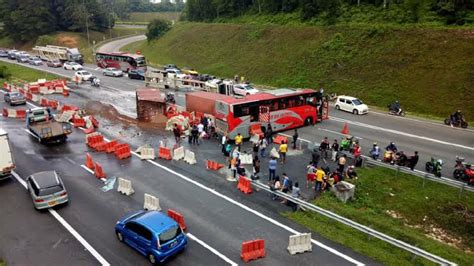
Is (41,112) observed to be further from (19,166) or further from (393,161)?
(393,161)

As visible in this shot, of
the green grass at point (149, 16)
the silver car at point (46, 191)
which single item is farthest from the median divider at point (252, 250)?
the green grass at point (149, 16)

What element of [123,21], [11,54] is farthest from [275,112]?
[123,21]

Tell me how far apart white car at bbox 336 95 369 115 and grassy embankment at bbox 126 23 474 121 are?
3.27 m

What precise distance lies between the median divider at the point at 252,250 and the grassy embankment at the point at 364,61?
28.2 m

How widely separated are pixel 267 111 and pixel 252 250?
1660 cm

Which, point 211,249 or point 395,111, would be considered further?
point 395,111

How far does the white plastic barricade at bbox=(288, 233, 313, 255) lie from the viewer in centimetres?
1536

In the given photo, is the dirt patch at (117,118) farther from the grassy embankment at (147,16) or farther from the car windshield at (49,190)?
the grassy embankment at (147,16)

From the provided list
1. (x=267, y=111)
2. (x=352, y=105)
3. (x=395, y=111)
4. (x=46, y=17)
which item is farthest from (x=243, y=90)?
(x=46, y=17)

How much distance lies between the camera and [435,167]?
2298cm

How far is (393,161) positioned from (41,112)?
26.7 m

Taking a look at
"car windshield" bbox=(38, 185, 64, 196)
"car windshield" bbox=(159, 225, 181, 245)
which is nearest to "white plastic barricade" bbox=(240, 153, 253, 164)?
"car windshield" bbox=(159, 225, 181, 245)

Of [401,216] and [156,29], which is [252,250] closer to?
[401,216]

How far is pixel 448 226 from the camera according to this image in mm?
18578
